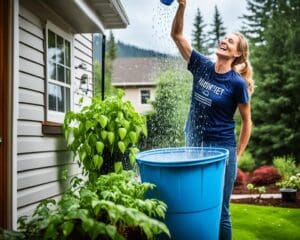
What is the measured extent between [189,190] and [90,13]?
2414mm

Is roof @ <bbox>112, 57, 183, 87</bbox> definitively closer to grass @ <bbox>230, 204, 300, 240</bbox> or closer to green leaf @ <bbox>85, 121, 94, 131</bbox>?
grass @ <bbox>230, 204, 300, 240</bbox>

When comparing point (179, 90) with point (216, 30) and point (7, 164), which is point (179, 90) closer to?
point (216, 30)

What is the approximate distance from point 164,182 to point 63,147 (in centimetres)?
209

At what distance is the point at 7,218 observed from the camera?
2.71m

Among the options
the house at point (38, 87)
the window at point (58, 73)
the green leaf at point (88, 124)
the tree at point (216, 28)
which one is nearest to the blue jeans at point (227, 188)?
the green leaf at point (88, 124)

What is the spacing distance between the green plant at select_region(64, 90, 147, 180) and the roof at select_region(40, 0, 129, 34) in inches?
35.5

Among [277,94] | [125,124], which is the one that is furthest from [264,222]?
[277,94]

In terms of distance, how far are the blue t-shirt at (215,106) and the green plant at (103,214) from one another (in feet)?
1.74

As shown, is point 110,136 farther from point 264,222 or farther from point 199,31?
point 199,31

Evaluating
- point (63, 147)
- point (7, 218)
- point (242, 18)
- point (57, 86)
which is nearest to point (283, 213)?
point (63, 147)

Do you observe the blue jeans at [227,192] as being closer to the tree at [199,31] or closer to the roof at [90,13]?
the roof at [90,13]

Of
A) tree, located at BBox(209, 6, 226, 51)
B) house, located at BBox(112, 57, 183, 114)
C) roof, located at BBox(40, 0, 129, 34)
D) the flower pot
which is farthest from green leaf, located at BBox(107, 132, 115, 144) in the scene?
tree, located at BBox(209, 6, 226, 51)

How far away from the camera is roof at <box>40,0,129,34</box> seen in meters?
3.61

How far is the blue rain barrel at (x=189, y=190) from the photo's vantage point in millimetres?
2109
